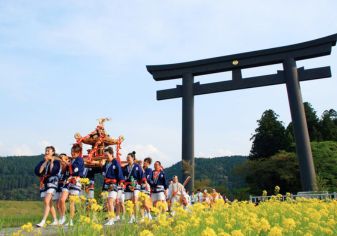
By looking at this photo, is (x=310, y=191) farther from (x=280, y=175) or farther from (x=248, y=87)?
(x=280, y=175)

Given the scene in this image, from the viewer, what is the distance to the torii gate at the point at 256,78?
2019 centimetres

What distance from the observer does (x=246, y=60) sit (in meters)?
22.4

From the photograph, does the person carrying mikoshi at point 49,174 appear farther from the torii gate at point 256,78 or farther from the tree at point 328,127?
the tree at point 328,127

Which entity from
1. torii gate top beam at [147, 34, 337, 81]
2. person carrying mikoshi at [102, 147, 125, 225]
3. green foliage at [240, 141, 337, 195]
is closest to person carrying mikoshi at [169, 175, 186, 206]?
person carrying mikoshi at [102, 147, 125, 225]

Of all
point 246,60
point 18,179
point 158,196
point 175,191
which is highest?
point 18,179

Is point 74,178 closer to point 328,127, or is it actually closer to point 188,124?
point 188,124

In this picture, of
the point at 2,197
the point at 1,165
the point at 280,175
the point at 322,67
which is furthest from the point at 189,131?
the point at 1,165

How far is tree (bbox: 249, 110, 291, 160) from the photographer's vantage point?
36391 mm

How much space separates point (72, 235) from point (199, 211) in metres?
1.95

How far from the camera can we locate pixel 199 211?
5.78 meters

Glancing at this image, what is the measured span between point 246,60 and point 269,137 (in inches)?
642

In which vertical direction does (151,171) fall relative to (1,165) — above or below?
below

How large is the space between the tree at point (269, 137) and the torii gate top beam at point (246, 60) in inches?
623

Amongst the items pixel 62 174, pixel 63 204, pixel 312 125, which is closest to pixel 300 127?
pixel 62 174
